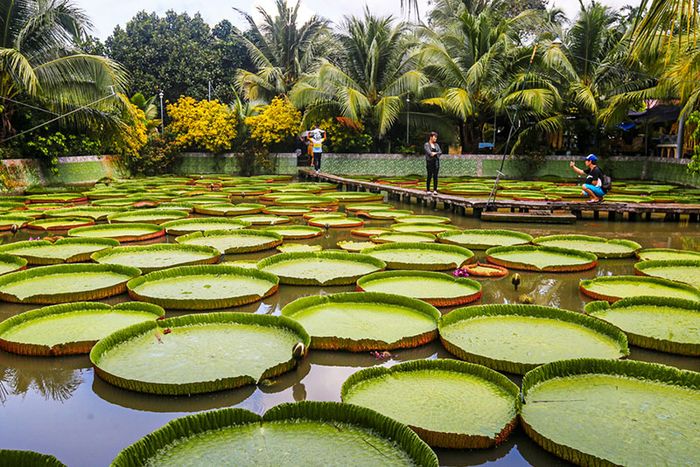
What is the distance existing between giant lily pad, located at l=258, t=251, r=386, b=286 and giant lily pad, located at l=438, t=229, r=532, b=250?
161 cm

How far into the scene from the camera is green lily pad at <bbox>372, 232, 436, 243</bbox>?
6711 mm

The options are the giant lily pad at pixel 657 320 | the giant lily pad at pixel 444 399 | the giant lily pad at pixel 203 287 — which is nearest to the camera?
the giant lily pad at pixel 444 399

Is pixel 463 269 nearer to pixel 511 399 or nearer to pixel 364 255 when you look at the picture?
pixel 364 255

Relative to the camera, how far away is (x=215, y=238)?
6.81 metres

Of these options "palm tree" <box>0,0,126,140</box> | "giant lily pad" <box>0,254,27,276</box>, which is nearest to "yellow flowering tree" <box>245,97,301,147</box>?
"palm tree" <box>0,0,126,140</box>

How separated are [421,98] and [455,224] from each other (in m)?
9.13

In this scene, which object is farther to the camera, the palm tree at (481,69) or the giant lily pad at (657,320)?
the palm tree at (481,69)

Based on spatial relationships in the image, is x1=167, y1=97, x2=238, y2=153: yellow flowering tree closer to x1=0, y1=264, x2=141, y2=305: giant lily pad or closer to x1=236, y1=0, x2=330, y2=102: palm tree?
x1=236, y1=0, x2=330, y2=102: palm tree

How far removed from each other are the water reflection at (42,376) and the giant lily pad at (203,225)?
13.6ft

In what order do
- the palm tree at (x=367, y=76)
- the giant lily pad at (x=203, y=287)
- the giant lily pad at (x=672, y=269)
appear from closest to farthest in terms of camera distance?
1. the giant lily pad at (x=203, y=287)
2. the giant lily pad at (x=672, y=269)
3. the palm tree at (x=367, y=76)

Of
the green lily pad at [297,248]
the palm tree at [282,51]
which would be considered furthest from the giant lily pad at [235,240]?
the palm tree at [282,51]

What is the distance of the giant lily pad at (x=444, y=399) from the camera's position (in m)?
2.44

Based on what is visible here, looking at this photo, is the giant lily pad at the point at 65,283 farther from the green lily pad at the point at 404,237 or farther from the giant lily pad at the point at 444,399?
the green lily pad at the point at 404,237

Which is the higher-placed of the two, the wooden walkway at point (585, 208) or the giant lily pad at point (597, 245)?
the wooden walkway at point (585, 208)
